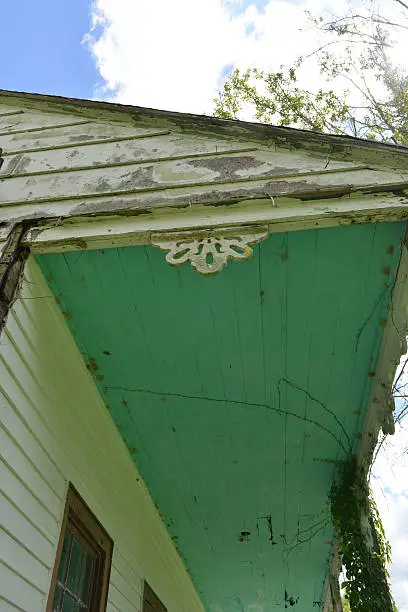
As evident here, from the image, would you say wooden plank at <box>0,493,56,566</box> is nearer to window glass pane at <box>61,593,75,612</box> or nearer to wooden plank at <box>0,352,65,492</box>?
wooden plank at <box>0,352,65,492</box>

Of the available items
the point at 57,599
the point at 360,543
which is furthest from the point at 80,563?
the point at 360,543

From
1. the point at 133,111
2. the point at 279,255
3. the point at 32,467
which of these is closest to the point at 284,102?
the point at 133,111

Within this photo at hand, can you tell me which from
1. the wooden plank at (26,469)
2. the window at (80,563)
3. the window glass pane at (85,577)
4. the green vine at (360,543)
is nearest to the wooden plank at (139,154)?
the wooden plank at (26,469)

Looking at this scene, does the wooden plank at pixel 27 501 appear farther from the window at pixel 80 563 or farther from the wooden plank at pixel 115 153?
the wooden plank at pixel 115 153

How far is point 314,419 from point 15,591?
8.78 feet

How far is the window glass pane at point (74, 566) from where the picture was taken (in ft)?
11.4

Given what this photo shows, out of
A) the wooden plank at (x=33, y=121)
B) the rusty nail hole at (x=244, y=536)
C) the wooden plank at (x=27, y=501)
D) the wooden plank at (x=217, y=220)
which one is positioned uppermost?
the wooden plank at (x=33, y=121)

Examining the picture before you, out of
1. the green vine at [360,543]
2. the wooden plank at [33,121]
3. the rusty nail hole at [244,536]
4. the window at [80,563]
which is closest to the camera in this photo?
the window at [80,563]

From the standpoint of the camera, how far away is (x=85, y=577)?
3.75m

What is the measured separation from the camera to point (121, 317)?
134 inches

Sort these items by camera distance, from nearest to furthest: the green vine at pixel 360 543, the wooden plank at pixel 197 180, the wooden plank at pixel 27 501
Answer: the wooden plank at pixel 27 501 < the wooden plank at pixel 197 180 < the green vine at pixel 360 543

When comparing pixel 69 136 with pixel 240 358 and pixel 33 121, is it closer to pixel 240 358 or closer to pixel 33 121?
pixel 33 121

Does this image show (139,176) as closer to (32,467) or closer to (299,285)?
(299,285)

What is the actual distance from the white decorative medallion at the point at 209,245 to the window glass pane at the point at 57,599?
2.30 metres
